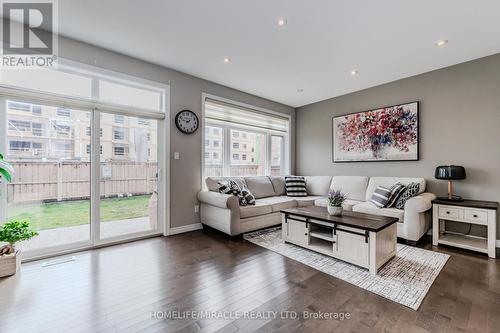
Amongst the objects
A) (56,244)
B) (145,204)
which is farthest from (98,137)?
(56,244)

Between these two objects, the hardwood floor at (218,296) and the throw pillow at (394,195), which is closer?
the hardwood floor at (218,296)

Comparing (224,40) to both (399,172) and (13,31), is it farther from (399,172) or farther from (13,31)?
(399,172)

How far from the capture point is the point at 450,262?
8.50ft

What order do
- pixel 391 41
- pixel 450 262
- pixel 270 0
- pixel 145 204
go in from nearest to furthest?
1. pixel 270 0
2. pixel 450 262
3. pixel 391 41
4. pixel 145 204

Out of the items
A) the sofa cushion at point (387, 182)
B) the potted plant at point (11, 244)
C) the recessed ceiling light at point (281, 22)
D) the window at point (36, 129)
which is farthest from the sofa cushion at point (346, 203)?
the window at point (36, 129)

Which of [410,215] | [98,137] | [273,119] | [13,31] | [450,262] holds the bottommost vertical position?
[450,262]

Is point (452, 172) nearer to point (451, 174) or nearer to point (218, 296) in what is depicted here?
point (451, 174)

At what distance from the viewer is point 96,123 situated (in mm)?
3039

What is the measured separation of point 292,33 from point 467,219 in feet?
10.6

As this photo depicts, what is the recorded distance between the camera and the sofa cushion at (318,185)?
4.77m

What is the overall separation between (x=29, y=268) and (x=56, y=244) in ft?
1.33

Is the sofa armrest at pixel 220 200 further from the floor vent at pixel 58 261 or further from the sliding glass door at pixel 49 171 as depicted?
the floor vent at pixel 58 261
